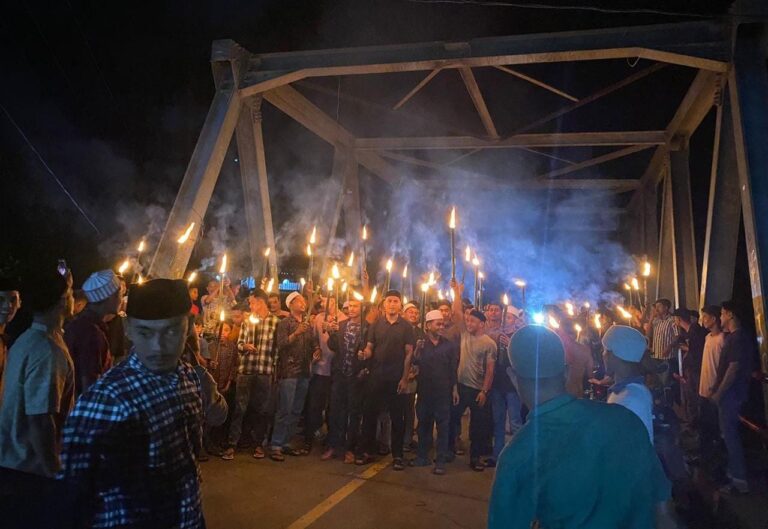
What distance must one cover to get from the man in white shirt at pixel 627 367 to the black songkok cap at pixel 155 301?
9.16ft

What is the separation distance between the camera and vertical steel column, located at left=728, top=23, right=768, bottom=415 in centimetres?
699

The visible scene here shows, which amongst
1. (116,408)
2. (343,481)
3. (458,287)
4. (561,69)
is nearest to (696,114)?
(561,69)

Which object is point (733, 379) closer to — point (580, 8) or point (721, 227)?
point (721, 227)

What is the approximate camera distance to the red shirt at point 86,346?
4.73m

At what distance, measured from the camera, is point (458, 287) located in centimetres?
739

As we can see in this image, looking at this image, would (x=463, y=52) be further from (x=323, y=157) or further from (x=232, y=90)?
(x=323, y=157)

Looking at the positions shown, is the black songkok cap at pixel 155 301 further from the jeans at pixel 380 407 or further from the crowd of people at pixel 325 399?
the jeans at pixel 380 407

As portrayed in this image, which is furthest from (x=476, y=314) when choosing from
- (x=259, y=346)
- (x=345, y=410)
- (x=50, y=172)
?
(x=50, y=172)

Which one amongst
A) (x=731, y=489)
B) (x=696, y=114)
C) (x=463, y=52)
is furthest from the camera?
(x=696, y=114)

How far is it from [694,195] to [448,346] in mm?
10553

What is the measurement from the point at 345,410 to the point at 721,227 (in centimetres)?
688

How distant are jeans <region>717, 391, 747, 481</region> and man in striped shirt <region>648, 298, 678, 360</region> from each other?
2.69 meters

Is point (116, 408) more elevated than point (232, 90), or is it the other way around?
point (232, 90)

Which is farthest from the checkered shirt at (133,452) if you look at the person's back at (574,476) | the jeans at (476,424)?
the jeans at (476,424)
